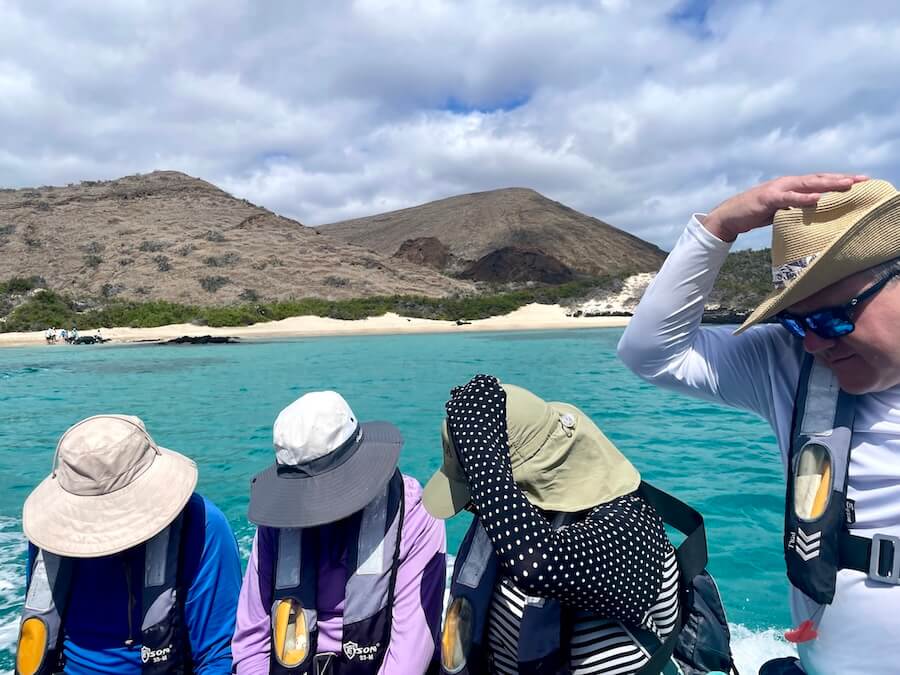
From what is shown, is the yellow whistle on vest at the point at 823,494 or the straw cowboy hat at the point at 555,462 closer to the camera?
the yellow whistle on vest at the point at 823,494

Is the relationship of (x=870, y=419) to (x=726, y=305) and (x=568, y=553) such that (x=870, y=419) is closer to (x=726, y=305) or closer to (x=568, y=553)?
(x=568, y=553)

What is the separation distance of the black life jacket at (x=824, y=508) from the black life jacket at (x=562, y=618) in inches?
10.3

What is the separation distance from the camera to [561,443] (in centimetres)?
149

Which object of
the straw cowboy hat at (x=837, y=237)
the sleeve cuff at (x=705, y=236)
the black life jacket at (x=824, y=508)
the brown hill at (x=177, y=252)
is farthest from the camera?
the brown hill at (x=177, y=252)

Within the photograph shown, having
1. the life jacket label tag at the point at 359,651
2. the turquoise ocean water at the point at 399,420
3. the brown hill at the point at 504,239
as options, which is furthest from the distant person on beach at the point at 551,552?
the brown hill at the point at 504,239

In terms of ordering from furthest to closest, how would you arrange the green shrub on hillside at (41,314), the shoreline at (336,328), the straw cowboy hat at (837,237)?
the green shrub on hillside at (41,314) < the shoreline at (336,328) < the straw cowboy hat at (837,237)

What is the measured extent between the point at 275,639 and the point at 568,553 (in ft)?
3.92

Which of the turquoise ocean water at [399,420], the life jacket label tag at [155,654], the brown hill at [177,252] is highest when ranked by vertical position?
the brown hill at [177,252]

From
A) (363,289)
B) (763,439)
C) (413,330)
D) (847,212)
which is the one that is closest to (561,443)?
(847,212)

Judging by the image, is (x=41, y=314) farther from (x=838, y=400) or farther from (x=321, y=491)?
(x=838, y=400)

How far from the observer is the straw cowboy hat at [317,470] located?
5.90 ft

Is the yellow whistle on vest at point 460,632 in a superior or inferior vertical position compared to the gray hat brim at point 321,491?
inferior

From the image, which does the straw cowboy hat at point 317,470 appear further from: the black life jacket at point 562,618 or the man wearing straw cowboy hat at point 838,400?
the man wearing straw cowboy hat at point 838,400

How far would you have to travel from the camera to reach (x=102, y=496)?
1941 mm
